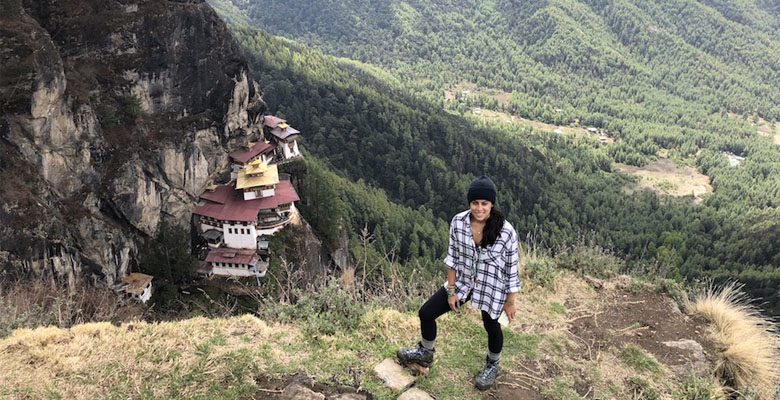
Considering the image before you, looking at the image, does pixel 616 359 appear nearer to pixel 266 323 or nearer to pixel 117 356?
pixel 266 323

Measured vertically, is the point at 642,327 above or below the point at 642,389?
below

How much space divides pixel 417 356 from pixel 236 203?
2265cm

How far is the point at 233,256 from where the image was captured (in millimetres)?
25484

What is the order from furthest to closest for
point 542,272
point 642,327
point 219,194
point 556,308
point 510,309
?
point 219,194 → point 542,272 → point 556,308 → point 642,327 → point 510,309

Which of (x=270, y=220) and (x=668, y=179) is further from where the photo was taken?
(x=668, y=179)

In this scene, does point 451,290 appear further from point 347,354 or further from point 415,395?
point 347,354

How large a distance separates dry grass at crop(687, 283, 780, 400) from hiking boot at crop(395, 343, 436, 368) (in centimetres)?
389

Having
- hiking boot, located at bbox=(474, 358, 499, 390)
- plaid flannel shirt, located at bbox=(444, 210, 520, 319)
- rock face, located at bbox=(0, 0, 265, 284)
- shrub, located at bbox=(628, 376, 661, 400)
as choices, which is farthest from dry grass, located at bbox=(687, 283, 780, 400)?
rock face, located at bbox=(0, 0, 265, 284)

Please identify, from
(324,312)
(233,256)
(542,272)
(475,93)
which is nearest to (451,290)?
(324,312)

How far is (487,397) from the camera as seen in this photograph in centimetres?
554

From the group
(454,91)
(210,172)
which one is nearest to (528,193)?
(210,172)

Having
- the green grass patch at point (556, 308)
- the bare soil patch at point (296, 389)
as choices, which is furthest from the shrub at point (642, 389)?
the bare soil patch at point (296, 389)

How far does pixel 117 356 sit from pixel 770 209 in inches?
3714

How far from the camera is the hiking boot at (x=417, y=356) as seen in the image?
224 inches
